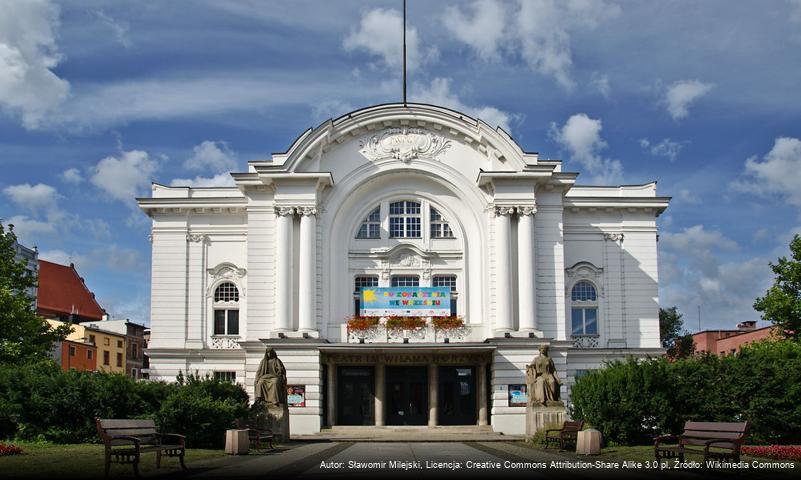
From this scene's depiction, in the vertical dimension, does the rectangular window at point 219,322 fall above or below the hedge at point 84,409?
above

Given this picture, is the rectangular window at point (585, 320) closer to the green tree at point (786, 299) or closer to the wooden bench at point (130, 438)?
the green tree at point (786, 299)

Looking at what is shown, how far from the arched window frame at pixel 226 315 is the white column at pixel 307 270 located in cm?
447

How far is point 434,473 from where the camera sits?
1877cm

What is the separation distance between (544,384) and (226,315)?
58.9 feet

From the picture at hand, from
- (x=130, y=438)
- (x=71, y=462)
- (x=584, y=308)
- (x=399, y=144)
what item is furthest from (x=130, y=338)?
(x=130, y=438)

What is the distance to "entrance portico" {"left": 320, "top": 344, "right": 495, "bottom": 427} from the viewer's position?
43.0m

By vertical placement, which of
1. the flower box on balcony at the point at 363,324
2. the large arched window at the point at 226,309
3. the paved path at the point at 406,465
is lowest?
the paved path at the point at 406,465

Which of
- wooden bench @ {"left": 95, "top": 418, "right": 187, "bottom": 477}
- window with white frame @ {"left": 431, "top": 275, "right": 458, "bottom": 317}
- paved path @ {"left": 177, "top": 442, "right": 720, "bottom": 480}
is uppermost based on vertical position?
window with white frame @ {"left": 431, "top": 275, "right": 458, "bottom": 317}

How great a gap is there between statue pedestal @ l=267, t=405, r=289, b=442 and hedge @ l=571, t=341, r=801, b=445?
10122 millimetres

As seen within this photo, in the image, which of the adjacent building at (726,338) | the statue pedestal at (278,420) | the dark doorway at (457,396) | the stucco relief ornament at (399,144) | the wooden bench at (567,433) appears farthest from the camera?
the adjacent building at (726,338)

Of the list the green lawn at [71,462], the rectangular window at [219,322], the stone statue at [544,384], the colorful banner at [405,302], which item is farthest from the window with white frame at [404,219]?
the green lawn at [71,462]

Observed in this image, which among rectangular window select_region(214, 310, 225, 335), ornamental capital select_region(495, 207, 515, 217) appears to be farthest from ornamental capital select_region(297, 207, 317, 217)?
ornamental capital select_region(495, 207, 515, 217)

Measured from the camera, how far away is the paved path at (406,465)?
60.4 ft

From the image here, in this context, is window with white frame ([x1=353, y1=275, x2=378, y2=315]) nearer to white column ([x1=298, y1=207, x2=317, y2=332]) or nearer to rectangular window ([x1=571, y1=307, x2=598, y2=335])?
white column ([x1=298, y1=207, x2=317, y2=332])
